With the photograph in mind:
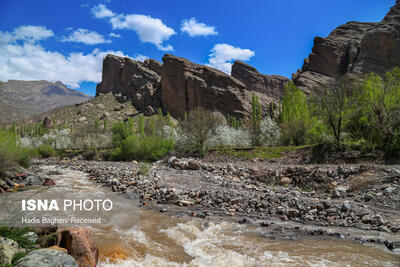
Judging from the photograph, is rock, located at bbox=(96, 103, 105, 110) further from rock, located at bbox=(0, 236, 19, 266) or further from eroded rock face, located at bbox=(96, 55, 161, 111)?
rock, located at bbox=(0, 236, 19, 266)

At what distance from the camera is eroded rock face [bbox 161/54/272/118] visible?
100375mm

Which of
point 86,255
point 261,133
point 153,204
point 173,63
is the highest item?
point 173,63

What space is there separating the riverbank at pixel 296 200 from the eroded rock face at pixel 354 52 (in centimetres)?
7326

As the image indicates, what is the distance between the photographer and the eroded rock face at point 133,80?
118562 mm

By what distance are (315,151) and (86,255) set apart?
20.5m

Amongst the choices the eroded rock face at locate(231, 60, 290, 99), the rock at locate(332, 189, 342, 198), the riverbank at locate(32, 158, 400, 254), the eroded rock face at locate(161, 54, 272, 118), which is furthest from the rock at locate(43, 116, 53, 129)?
the rock at locate(332, 189, 342, 198)

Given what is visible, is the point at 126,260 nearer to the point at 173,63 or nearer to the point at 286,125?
the point at 286,125

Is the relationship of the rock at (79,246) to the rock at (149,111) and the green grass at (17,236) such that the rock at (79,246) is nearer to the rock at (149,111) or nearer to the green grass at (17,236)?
the green grass at (17,236)

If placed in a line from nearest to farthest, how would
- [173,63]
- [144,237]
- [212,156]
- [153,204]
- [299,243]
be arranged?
[299,243] → [144,237] → [153,204] → [212,156] → [173,63]

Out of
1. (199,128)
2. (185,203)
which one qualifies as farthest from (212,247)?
(199,128)

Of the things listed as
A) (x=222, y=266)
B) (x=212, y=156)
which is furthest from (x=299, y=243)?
(x=212, y=156)

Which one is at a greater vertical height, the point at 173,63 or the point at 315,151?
the point at 173,63

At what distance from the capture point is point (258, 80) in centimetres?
Answer: 14775

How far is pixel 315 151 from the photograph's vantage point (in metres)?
20.1
